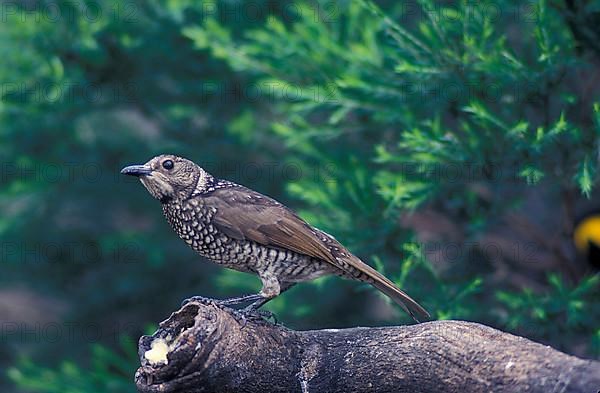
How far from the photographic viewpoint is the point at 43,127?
4516 millimetres

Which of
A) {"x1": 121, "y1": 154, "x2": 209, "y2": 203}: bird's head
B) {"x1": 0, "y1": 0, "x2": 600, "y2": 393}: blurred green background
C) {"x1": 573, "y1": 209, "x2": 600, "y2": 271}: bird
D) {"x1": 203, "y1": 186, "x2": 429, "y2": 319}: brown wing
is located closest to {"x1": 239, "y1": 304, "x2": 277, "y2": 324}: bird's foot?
{"x1": 203, "y1": 186, "x2": 429, "y2": 319}: brown wing

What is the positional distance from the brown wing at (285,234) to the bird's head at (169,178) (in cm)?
7

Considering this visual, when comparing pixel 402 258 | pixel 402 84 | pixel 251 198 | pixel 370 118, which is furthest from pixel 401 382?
pixel 370 118

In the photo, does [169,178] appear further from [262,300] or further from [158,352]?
[158,352]

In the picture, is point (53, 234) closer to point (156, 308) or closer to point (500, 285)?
point (156, 308)

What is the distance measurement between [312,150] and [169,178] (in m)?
1.34

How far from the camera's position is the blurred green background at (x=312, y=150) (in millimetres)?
3156

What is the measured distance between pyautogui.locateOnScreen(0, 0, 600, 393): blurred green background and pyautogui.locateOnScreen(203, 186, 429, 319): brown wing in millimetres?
589

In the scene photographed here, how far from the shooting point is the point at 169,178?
8.30 feet

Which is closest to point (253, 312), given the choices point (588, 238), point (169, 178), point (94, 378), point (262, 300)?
point (262, 300)

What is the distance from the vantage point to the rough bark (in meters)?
2.05

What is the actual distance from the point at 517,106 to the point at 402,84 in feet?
1.38

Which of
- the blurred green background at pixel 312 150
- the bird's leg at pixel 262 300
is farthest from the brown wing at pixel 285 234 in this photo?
the blurred green background at pixel 312 150

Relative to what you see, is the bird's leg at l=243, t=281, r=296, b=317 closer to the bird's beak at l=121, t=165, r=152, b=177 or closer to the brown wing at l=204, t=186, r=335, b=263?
the brown wing at l=204, t=186, r=335, b=263
